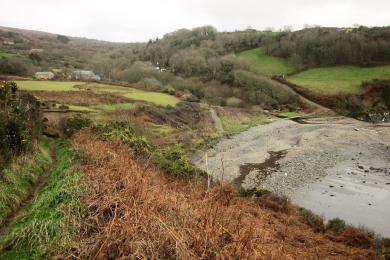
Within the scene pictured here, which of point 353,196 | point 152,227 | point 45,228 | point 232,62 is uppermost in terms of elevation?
point 232,62

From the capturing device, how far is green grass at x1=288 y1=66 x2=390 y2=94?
6368cm

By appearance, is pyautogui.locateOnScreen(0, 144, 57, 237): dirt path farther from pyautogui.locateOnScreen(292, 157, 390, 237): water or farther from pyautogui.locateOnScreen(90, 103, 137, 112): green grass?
pyautogui.locateOnScreen(90, 103, 137, 112): green grass

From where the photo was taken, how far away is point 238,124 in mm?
47594

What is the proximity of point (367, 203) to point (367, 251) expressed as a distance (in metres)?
7.84

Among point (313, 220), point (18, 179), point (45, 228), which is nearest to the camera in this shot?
point (45, 228)

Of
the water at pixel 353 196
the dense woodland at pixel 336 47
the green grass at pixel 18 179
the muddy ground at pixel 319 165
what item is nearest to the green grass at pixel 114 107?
the muddy ground at pixel 319 165

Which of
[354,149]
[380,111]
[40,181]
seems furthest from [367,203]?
[380,111]

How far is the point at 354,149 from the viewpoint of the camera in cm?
3475

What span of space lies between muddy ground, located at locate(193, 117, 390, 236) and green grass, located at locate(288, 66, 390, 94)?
1836 centimetres

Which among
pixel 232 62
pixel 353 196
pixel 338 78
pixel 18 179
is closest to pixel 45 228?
pixel 18 179

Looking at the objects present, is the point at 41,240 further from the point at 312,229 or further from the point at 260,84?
the point at 260,84

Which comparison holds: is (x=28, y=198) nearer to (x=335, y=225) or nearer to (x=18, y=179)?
(x=18, y=179)

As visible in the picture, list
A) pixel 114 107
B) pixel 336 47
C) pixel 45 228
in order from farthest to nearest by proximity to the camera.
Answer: pixel 336 47
pixel 114 107
pixel 45 228

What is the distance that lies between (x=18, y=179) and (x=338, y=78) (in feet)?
217
